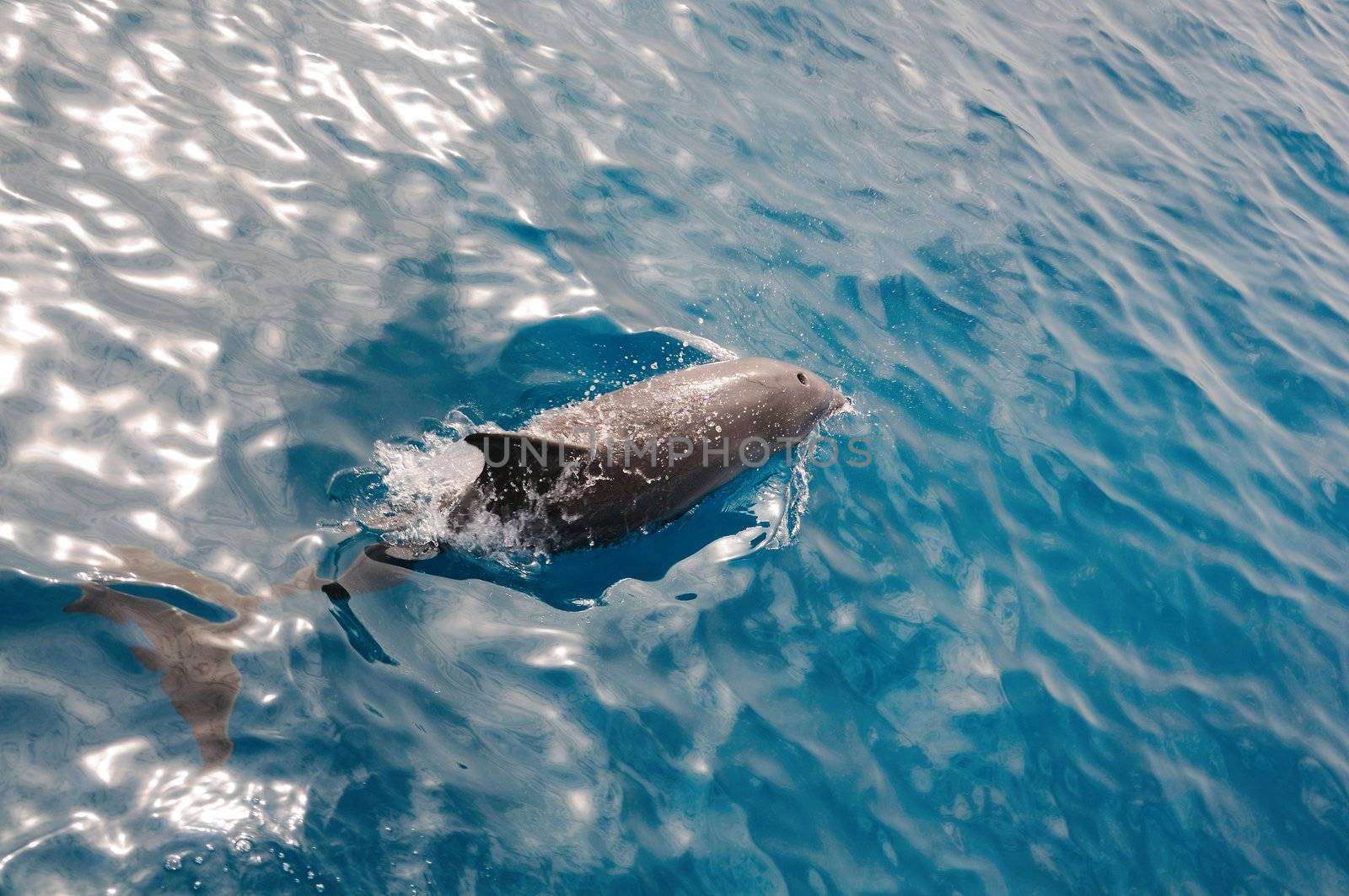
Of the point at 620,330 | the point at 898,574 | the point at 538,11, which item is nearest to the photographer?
the point at 898,574

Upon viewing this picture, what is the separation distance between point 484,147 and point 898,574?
5778 millimetres

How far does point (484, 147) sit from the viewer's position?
9.35m

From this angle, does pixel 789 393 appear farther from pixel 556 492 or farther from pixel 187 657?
pixel 187 657

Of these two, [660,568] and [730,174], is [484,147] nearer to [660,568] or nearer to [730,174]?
[730,174]

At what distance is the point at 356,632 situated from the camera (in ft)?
17.8

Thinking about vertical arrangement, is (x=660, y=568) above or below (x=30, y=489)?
above

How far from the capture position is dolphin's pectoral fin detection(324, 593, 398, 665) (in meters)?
5.35

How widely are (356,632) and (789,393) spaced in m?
3.85

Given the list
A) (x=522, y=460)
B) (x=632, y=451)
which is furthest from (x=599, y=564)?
(x=522, y=460)

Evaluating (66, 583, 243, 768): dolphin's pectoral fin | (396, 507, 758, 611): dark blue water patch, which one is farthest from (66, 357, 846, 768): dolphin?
(396, 507, 758, 611): dark blue water patch

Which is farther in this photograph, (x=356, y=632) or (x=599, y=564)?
(x=599, y=564)

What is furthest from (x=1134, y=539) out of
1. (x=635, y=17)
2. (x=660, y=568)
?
(x=635, y=17)

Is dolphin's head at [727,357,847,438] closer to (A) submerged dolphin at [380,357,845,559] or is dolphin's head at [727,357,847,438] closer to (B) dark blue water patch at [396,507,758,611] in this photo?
(A) submerged dolphin at [380,357,845,559]

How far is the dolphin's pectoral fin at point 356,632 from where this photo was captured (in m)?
5.35
